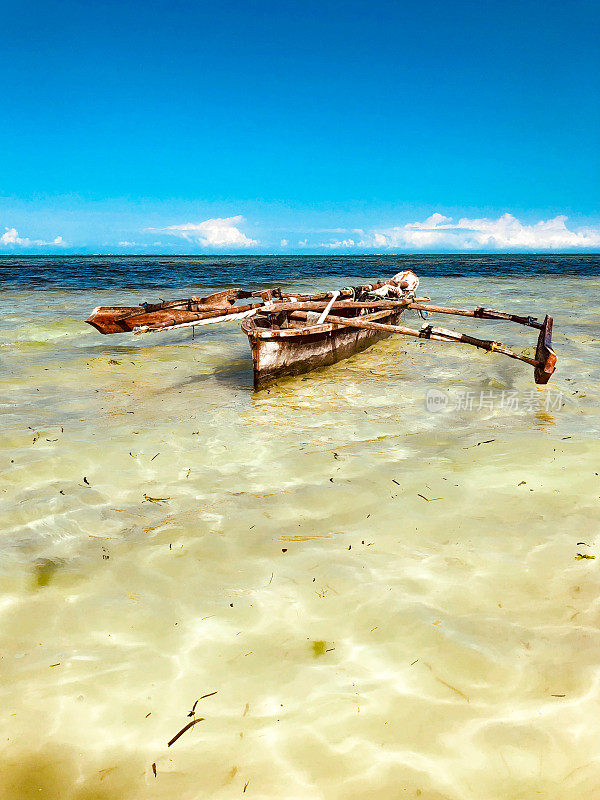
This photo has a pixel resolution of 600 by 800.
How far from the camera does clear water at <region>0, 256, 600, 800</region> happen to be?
230 centimetres

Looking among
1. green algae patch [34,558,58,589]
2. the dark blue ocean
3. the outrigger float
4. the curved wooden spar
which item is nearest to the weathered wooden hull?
the outrigger float

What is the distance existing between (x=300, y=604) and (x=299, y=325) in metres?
7.62

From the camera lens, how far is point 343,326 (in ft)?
31.2

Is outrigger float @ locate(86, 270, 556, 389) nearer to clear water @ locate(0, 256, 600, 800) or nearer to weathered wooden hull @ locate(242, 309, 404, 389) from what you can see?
weathered wooden hull @ locate(242, 309, 404, 389)

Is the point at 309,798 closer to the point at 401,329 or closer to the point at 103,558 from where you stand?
the point at 103,558

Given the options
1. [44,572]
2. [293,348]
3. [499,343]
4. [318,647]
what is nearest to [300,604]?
[318,647]

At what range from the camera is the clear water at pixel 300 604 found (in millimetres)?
2301

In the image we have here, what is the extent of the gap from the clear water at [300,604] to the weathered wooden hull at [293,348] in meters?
1.34

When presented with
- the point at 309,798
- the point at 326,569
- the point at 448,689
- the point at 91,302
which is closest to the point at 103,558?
the point at 326,569

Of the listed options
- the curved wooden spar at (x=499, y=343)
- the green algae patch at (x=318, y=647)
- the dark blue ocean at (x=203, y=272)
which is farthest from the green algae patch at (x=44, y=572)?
the dark blue ocean at (x=203, y=272)

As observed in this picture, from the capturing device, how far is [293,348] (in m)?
8.73

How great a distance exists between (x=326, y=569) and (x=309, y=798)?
158cm

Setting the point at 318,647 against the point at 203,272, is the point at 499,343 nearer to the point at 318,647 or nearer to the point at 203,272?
the point at 318,647

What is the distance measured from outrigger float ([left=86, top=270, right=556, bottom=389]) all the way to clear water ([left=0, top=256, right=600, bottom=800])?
1.50 meters
